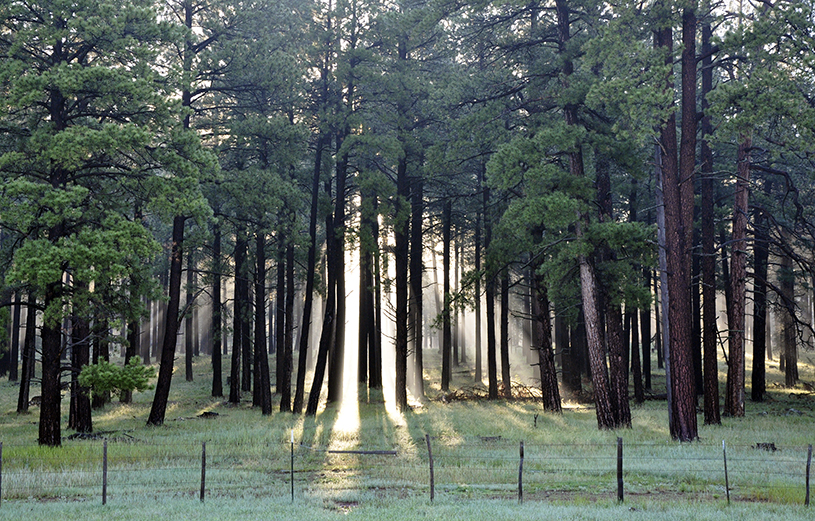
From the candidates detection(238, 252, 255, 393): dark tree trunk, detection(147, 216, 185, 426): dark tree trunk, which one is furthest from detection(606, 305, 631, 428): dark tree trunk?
detection(147, 216, 185, 426): dark tree trunk

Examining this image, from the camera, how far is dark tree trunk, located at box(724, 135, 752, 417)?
22.0m

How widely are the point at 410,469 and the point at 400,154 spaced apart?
13.6m

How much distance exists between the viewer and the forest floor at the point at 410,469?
11.0m

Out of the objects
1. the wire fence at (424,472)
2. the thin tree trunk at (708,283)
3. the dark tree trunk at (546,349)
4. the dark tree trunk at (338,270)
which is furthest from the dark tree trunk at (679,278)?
the dark tree trunk at (338,270)

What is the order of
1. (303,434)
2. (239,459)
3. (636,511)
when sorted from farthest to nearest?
(303,434), (239,459), (636,511)

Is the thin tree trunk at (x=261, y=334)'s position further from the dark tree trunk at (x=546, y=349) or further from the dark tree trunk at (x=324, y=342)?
the dark tree trunk at (x=546, y=349)

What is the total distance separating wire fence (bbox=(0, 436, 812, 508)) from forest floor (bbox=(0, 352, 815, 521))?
46 millimetres

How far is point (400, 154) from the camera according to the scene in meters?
25.6

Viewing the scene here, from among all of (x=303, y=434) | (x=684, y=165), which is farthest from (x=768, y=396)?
(x=303, y=434)

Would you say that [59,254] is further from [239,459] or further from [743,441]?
[743,441]

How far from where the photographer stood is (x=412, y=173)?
2766cm

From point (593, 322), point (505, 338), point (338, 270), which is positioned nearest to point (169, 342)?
point (338, 270)

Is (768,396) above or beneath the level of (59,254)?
beneath

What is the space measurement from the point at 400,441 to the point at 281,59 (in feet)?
40.9
